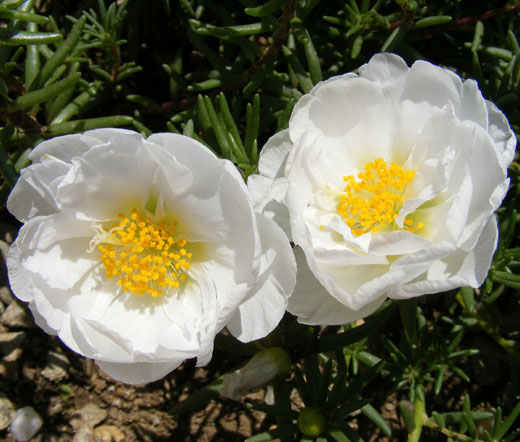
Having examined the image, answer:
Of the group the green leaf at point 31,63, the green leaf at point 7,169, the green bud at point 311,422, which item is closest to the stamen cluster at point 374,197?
the green bud at point 311,422

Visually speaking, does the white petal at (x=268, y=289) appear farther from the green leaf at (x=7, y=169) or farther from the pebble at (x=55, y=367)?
the pebble at (x=55, y=367)

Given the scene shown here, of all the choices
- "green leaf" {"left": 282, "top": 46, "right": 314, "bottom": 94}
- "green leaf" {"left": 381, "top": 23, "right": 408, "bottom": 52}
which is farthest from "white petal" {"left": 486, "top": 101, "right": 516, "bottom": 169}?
"green leaf" {"left": 282, "top": 46, "right": 314, "bottom": 94}

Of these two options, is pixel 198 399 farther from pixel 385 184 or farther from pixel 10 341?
pixel 385 184

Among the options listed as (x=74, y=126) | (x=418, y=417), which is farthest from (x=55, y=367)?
(x=418, y=417)

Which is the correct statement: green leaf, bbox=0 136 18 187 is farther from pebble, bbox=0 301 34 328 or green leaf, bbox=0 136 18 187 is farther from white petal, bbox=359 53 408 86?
white petal, bbox=359 53 408 86

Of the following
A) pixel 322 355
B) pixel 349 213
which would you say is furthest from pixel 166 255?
pixel 322 355
